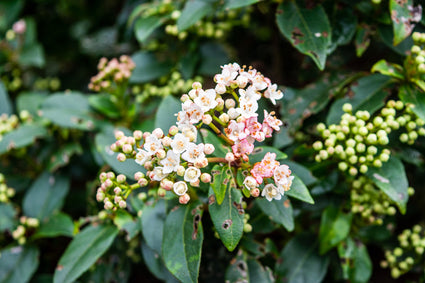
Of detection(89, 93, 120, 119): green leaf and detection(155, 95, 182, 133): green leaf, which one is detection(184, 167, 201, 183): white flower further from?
detection(89, 93, 120, 119): green leaf

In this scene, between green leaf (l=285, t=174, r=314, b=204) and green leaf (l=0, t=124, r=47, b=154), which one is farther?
green leaf (l=0, t=124, r=47, b=154)

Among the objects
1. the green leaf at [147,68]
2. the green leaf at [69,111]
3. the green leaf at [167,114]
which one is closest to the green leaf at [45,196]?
the green leaf at [69,111]

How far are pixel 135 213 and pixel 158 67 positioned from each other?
1097mm

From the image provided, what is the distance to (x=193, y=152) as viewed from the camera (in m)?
1.33

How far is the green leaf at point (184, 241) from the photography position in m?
1.45

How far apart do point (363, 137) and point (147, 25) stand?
1.39 m

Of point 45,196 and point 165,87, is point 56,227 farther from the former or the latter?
point 165,87

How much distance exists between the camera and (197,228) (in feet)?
5.12

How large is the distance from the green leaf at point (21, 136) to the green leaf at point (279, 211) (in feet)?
5.12

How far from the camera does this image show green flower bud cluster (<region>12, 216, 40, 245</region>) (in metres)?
2.21

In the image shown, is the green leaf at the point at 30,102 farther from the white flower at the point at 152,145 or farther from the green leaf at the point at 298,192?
the green leaf at the point at 298,192

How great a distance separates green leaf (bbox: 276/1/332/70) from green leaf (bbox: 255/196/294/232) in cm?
67

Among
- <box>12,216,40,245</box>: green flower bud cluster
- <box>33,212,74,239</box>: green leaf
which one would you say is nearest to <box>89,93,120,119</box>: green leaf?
<box>33,212,74,239</box>: green leaf

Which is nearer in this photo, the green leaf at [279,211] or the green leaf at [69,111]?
the green leaf at [279,211]
